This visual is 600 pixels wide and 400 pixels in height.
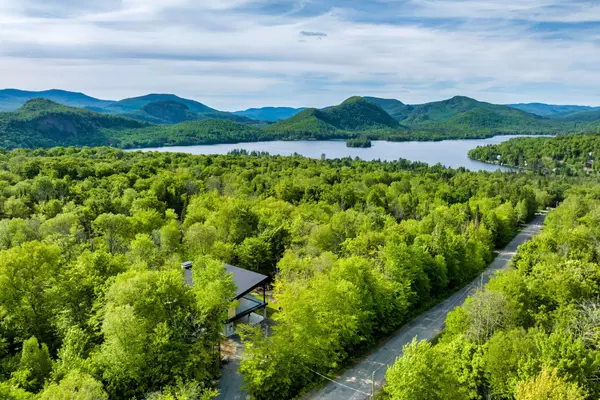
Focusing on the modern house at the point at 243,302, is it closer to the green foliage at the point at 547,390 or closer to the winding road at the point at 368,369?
the winding road at the point at 368,369

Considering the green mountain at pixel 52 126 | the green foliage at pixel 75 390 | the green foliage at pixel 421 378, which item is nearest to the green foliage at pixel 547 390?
the green foliage at pixel 421 378

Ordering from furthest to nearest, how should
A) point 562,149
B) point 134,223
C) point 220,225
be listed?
1. point 562,149
2. point 220,225
3. point 134,223

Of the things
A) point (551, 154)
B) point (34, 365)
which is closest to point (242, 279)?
point (34, 365)

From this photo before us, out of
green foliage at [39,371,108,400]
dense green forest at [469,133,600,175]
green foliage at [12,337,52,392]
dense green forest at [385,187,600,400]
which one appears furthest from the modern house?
dense green forest at [469,133,600,175]

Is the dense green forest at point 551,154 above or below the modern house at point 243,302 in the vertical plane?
above

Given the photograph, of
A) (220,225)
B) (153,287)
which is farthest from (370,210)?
(153,287)

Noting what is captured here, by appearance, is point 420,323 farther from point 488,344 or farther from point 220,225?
point 220,225
